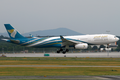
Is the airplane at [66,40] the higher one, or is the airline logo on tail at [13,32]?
the airline logo on tail at [13,32]

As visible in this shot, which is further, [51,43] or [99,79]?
[51,43]

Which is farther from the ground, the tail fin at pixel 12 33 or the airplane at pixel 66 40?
the tail fin at pixel 12 33

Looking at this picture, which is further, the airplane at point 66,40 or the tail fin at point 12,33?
the tail fin at point 12,33

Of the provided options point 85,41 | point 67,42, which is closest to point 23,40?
point 67,42

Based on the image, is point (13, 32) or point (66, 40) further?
point (13, 32)

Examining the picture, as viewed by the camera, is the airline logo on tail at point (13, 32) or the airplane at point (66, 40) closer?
the airplane at point (66, 40)

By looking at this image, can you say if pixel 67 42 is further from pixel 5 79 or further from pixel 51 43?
pixel 5 79

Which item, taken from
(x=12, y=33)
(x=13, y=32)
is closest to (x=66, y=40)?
(x=13, y=32)

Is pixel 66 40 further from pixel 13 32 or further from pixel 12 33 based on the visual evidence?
pixel 12 33

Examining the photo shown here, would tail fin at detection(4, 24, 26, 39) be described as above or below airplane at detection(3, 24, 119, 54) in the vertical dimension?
above

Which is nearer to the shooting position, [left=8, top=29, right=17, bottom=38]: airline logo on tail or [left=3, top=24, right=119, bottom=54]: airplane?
[left=3, top=24, right=119, bottom=54]: airplane

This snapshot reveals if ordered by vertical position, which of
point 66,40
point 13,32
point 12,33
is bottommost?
point 66,40

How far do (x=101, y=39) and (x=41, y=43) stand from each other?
1759 cm

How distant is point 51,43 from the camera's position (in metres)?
57.2
